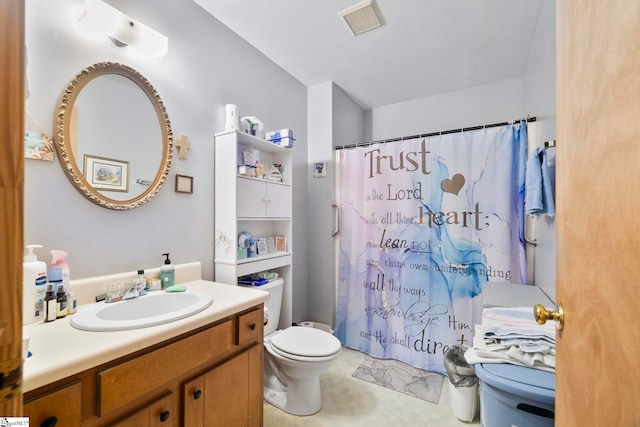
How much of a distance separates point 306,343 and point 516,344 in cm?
109

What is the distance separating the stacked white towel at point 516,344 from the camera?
3.12ft

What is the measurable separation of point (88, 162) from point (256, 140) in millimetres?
920

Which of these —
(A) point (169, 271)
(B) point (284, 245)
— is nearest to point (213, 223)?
(A) point (169, 271)

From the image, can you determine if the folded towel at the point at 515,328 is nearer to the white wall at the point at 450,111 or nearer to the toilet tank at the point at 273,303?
the toilet tank at the point at 273,303

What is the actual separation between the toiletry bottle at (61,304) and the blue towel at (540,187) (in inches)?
83.4

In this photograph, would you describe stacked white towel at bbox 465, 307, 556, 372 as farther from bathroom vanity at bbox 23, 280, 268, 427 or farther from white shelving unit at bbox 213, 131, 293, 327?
white shelving unit at bbox 213, 131, 293, 327

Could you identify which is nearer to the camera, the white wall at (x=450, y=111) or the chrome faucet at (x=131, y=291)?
the chrome faucet at (x=131, y=291)

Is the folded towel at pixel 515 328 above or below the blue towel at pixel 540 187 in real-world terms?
below

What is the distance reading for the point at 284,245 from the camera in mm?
2152

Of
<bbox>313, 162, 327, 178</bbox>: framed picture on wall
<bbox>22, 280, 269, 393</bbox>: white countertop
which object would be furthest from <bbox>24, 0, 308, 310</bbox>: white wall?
<bbox>313, 162, 327, 178</bbox>: framed picture on wall

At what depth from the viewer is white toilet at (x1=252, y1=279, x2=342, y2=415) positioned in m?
1.53

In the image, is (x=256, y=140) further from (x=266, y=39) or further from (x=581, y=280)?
(x=581, y=280)

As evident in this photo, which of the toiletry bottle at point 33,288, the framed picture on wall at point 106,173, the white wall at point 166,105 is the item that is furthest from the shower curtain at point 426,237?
the toiletry bottle at point 33,288

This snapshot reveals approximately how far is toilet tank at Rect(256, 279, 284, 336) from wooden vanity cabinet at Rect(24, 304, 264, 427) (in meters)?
0.51
